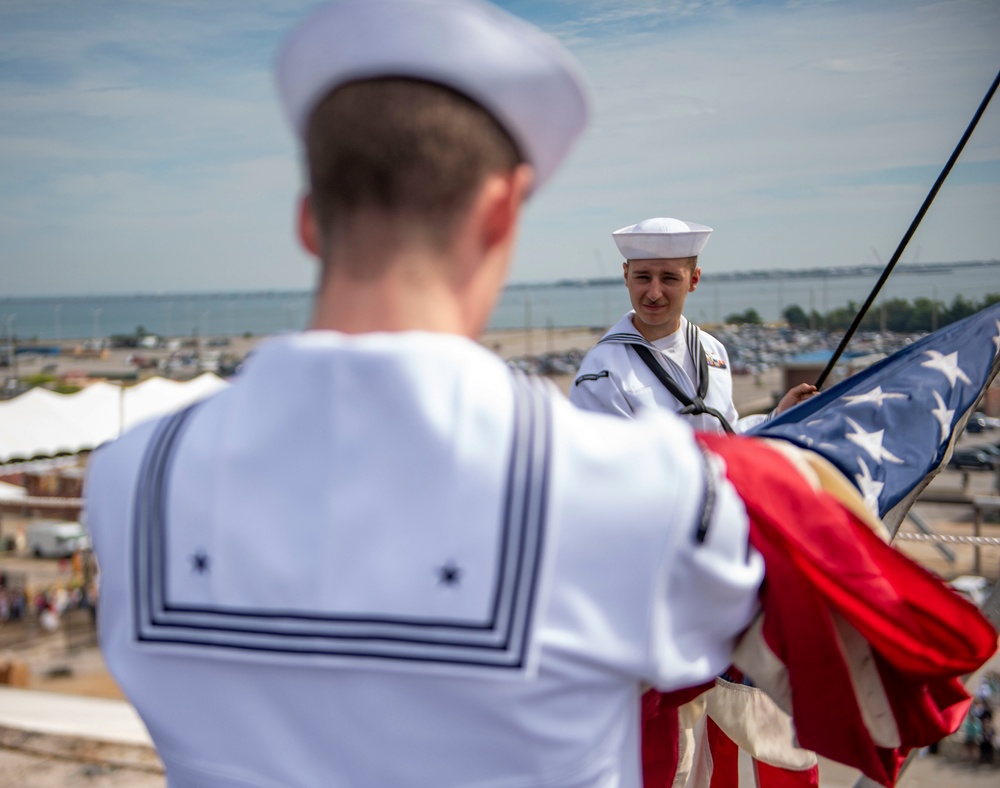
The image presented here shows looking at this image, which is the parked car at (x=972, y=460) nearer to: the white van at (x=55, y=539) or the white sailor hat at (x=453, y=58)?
the white van at (x=55, y=539)

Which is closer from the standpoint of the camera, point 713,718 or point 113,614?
point 113,614

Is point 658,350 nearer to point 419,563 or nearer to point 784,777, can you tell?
point 784,777

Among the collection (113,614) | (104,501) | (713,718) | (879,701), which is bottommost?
(713,718)

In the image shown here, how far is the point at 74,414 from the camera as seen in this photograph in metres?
16.9

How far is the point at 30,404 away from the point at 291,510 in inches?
699

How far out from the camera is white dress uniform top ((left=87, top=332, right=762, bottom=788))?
32.2 inches

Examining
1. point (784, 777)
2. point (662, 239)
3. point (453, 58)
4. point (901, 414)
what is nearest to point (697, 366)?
point (662, 239)

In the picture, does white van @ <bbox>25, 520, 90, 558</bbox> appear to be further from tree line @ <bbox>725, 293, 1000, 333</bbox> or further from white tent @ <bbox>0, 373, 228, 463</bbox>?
tree line @ <bbox>725, 293, 1000, 333</bbox>

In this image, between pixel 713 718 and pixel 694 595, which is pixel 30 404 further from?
pixel 694 595

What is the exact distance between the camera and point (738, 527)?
35.2 inches

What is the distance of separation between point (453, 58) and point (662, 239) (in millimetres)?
3337

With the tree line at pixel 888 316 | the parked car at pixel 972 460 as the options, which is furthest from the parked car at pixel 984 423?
the tree line at pixel 888 316

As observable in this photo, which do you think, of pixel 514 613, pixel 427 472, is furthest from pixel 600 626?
pixel 427 472

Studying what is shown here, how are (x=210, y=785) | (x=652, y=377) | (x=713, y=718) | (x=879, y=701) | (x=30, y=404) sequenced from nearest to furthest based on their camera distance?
1. (x=210, y=785)
2. (x=879, y=701)
3. (x=713, y=718)
4. (x=652, y=377)
5. (x=30, y=404)
